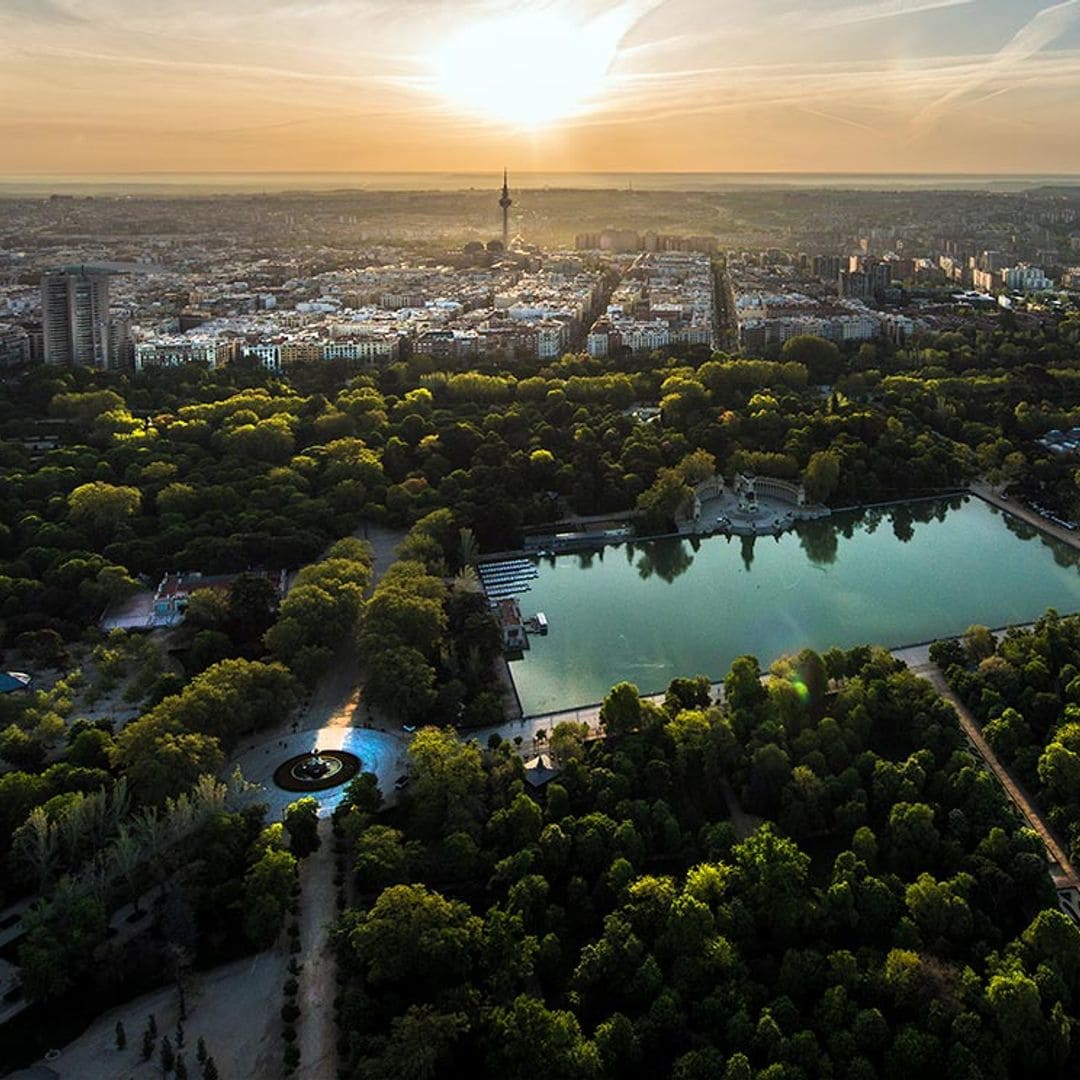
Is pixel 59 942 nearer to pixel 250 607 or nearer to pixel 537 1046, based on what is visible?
pixel 537 1046

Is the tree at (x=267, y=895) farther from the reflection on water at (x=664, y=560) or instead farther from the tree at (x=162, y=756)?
the reflection on water at (x=664, y=560)

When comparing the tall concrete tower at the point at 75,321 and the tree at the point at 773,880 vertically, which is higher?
the tall concrete tower at the point at 75,321

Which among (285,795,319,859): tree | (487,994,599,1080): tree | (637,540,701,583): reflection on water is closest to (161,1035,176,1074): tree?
(285,795,319,859): tree

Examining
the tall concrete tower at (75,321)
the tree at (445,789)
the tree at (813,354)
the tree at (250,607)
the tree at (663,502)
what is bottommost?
the tree at (445,789)

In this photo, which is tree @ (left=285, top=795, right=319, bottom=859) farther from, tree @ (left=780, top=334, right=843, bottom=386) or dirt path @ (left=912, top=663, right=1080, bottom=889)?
tree @ (left=780, top=334, right=843, bottom=386)

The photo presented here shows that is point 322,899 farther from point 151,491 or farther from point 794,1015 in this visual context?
point 151,491

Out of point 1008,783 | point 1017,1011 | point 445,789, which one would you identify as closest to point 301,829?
point 445,789

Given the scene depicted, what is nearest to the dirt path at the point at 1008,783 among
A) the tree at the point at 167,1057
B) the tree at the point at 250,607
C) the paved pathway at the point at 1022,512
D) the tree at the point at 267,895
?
the paved pathway at the point at 1022,512
